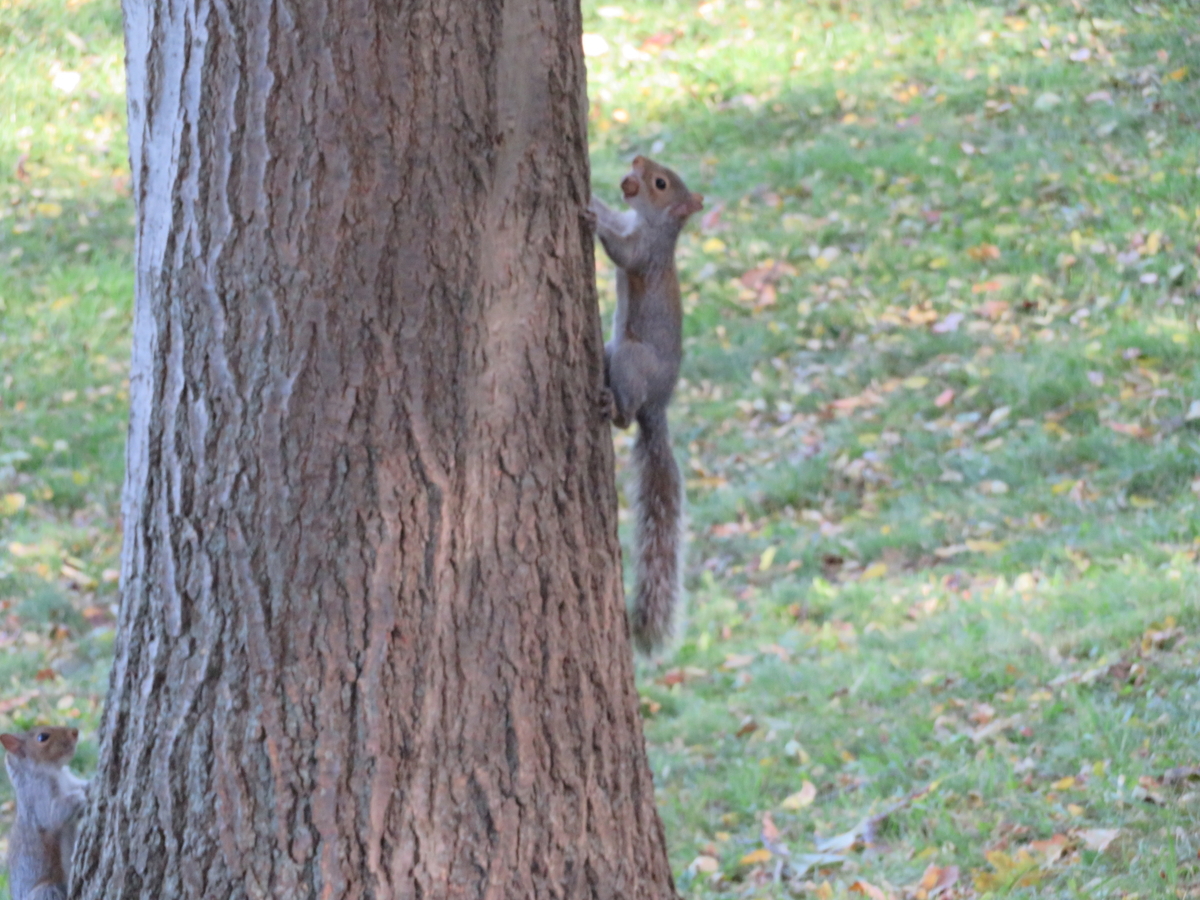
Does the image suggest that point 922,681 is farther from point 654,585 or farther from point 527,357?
point 527,357

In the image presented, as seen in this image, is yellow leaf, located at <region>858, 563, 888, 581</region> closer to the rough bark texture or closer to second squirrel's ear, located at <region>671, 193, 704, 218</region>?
second squirrel's ear, located at <region>671, 193, 704, 218</region>

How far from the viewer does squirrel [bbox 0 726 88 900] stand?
280 cm


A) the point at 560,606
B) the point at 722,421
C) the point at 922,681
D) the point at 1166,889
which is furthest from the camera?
the point at 722,421

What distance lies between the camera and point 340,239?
80.7 inches

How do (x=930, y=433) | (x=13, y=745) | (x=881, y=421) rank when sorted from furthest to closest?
(x=881, y=421) → (x=930, y=433) → (x=13, y=745)

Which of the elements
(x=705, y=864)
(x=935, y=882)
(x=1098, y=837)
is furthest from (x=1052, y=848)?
(x=705, y=864)

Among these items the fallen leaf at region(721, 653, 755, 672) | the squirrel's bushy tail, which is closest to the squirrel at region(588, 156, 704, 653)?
the squirrel's bushy tail

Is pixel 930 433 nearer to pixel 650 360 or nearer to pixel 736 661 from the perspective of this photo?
pixel 736 661

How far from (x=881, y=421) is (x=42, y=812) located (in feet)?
12.7

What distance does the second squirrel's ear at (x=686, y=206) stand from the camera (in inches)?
150

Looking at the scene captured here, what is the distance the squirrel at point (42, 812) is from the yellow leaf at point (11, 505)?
2917 millimetres

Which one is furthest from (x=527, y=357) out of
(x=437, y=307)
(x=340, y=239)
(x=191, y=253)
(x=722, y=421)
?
(x=722, y=421)

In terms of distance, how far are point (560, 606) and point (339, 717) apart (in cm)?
38

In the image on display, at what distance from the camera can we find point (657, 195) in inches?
149
